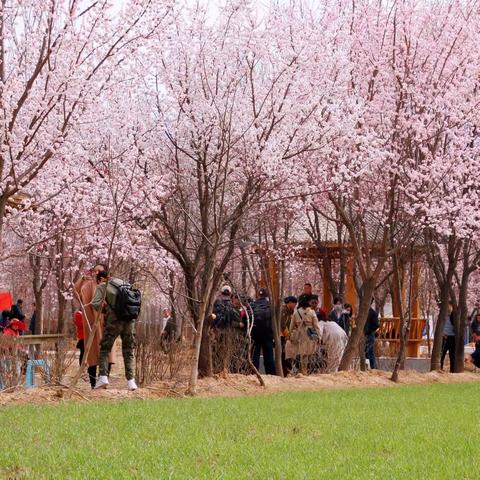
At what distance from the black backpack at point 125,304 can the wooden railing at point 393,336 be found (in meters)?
12.5

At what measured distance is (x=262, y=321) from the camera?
58.7 feet

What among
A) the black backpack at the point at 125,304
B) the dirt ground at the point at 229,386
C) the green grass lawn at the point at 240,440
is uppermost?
the black backpack at the point at 125,304

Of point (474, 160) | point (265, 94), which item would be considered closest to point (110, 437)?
point (265, 94)

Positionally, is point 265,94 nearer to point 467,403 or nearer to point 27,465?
point 467,403

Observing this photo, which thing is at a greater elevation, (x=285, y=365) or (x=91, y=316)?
(x=91, y=316)

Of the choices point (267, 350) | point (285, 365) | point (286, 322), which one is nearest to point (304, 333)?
point (267, 350)

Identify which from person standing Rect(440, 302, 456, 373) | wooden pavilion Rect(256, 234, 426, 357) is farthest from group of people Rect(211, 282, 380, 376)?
person standing Rect(440, 302, 456, 373)

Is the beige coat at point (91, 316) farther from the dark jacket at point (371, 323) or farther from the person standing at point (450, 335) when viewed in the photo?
the person standing at point (450, 335)

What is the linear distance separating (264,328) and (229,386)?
110 inches

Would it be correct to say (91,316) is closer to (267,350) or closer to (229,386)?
(229,386)

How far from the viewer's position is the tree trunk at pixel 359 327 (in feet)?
61.5

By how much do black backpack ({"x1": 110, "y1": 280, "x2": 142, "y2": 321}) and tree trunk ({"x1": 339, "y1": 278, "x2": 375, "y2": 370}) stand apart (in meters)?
6.16

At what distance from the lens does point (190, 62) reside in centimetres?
1666

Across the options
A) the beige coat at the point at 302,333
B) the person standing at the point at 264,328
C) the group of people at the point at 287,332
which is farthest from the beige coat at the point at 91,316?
the beige coat at the point at 302,333
